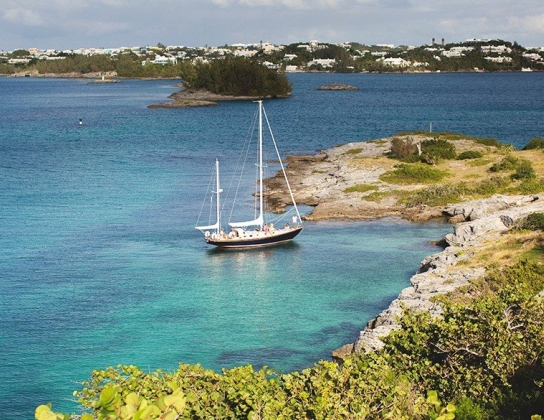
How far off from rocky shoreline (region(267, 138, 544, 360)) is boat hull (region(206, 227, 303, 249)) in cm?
563

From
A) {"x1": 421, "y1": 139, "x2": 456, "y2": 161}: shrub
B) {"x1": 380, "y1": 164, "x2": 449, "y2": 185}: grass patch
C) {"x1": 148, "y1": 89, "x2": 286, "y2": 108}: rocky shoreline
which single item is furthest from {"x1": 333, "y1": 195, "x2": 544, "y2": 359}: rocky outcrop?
{"x1": 148, "y1": 89, "x2": 286, "y2": 108}: rocky shoreline

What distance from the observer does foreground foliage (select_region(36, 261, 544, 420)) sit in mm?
15703

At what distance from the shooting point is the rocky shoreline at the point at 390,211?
Result: 2981 centimetres

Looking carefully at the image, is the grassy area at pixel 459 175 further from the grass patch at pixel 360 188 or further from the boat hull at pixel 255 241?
the boat hull at pixel 255 241

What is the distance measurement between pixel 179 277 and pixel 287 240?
8.70 metres

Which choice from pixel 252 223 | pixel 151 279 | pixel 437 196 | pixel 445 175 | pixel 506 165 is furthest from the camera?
pixel 445 175

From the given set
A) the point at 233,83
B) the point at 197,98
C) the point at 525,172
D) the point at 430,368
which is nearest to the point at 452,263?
the point at 430,368

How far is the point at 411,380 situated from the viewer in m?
18.2

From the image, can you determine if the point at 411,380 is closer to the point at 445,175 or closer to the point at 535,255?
the point at 535,255

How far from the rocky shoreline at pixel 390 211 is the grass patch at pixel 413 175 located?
1.00 meters

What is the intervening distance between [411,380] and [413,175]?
41045 millimetres

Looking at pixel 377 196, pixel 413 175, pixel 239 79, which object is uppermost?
pixel 239 79

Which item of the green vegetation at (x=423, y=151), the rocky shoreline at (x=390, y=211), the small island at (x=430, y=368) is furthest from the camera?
the green vegetation at (x=423, y=151)

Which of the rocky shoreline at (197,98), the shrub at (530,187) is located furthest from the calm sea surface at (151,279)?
the rocky shoreline at (197,98)
